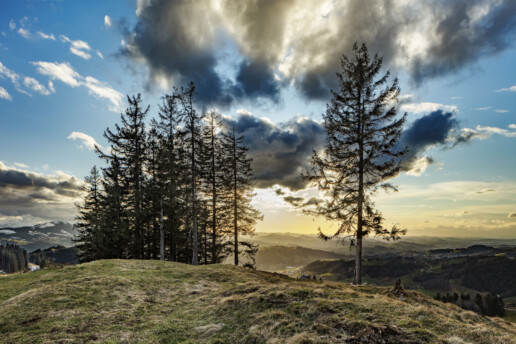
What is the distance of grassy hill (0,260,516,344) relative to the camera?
668cm

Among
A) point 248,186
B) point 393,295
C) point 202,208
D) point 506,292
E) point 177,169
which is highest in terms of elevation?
point 177,169

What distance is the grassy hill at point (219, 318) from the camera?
668 cm

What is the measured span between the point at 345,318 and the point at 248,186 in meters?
Answer: 23.1

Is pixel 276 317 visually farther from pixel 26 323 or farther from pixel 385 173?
pixel 385 173

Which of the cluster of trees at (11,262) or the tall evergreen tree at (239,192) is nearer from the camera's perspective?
the tall evergreen tree at (239,192)

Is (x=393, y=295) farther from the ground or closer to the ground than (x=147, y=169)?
closer to the ground

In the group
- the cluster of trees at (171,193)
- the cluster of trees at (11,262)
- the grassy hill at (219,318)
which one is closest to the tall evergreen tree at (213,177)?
the cluster of trees at (171,193)

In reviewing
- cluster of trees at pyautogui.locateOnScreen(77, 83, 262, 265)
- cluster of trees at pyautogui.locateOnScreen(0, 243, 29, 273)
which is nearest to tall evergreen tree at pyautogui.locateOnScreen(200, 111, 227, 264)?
cluster of trees at pyautogui.locateOnScreen(77, 83, 262, 265)

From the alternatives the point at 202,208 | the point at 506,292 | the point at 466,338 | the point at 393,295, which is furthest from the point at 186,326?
the point at 506,292

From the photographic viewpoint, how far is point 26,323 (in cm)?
862

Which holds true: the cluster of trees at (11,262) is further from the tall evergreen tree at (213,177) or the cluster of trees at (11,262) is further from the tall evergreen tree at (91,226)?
the tall evergreen tree at (213,177)

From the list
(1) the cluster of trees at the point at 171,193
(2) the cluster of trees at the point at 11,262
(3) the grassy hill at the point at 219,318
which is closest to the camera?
(3) the grassy hill at the point at 219,318

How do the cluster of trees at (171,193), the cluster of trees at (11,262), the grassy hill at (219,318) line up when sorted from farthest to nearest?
the cluster of trees at (11,262) → the cluster of trees at (171,193) → the grassy hill at (219,318)

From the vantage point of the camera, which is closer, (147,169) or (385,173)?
(385,173)
